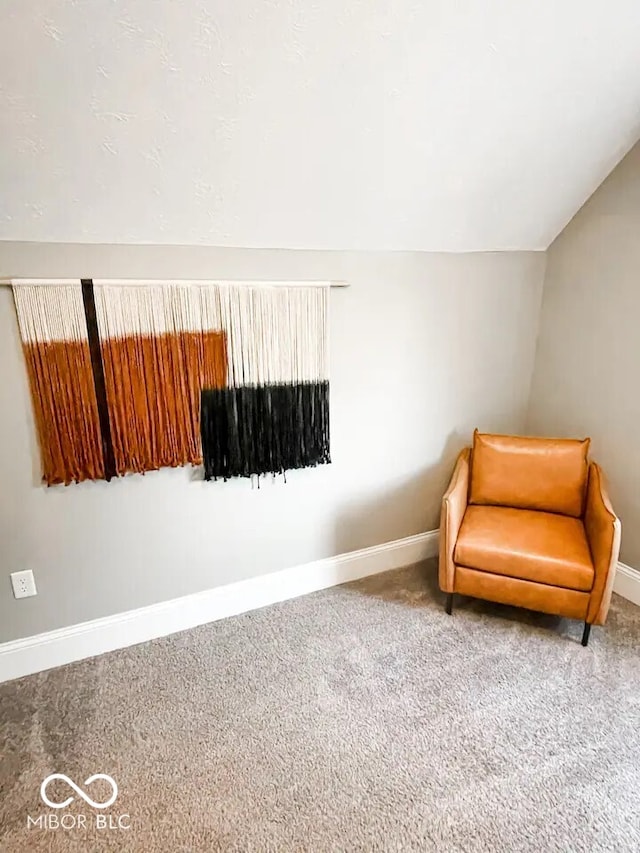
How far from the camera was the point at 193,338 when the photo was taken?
6.70ft

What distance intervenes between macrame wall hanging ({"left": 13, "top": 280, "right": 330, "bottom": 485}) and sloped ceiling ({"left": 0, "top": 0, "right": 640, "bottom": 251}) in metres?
0.22

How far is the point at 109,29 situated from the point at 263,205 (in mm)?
742

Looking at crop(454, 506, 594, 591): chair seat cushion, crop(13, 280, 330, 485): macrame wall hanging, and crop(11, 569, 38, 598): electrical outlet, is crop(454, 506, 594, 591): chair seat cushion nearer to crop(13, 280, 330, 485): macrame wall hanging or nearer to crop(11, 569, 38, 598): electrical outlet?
crop(13, 280, 330, 485): macrame wall hanging

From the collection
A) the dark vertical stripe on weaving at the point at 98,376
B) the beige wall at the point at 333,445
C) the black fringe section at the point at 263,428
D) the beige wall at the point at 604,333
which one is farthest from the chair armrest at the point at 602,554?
the dark vertical stripe on weaving at the point at 98,376

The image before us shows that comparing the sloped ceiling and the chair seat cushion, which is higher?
the sloped ceiling

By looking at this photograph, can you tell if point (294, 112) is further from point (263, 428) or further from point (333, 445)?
point (333, 445)

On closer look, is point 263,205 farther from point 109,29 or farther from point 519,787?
point 519,787

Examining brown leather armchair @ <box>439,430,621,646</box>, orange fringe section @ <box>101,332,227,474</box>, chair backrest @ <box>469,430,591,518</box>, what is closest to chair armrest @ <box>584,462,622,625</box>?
brown leather armchair @ <box>439,430,621,646</box>

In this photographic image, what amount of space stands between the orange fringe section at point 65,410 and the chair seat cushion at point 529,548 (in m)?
1.57

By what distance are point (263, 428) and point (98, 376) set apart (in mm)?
681

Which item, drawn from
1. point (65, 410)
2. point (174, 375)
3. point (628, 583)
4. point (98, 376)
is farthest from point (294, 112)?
point (628, 583)

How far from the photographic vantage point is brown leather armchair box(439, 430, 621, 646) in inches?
83.4

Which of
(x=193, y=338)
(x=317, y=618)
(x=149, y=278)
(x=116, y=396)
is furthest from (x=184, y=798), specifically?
A: (x=149, y=278)

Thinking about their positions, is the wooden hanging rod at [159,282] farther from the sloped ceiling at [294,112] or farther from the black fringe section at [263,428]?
the black fringe section at [263,428]
